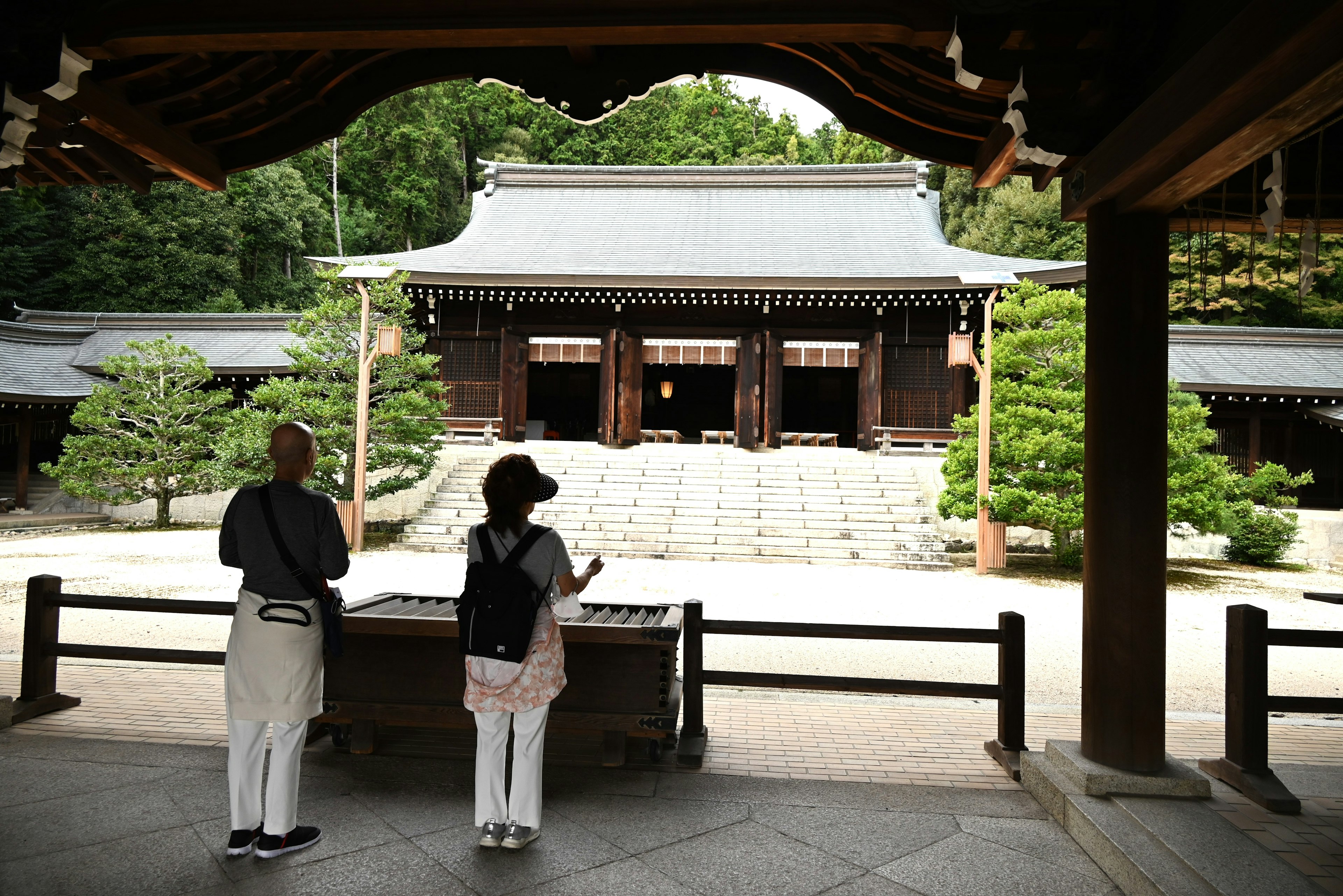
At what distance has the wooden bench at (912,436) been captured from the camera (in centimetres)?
1645

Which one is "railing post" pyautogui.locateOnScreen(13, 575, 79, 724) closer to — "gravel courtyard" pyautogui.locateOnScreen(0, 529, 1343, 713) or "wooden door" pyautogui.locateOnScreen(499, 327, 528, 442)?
"gravel courtyard" pyautogui.locateOnScreen(0, 529, 1343, 713)

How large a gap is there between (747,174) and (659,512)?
12223 mm

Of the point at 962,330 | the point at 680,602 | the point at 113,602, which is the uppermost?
the point at 962,330

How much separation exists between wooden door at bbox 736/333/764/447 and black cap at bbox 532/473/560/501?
13966 millimetres

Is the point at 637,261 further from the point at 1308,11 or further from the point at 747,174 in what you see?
the point at 1308,11

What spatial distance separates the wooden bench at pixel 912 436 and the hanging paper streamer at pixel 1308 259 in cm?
1322

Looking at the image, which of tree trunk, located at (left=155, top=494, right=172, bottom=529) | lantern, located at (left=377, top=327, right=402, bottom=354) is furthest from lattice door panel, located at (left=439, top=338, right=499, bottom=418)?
tree trunk, located at (left=155, top=494, right=172, bottom=529)

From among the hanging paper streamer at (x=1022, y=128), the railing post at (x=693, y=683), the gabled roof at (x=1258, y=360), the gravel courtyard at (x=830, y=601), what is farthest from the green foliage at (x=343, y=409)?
the gabled roof at (x=1258, y=360)

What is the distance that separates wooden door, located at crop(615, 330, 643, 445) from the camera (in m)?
17.0

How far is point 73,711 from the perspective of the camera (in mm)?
4449

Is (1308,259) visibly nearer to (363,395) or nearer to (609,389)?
(363,395)

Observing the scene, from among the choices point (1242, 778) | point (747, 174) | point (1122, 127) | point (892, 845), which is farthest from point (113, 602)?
point (747, 174)

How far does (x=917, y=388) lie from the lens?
1680 centimetres

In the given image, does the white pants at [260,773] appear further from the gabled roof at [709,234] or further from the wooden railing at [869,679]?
the gabled roof at [709,234]
